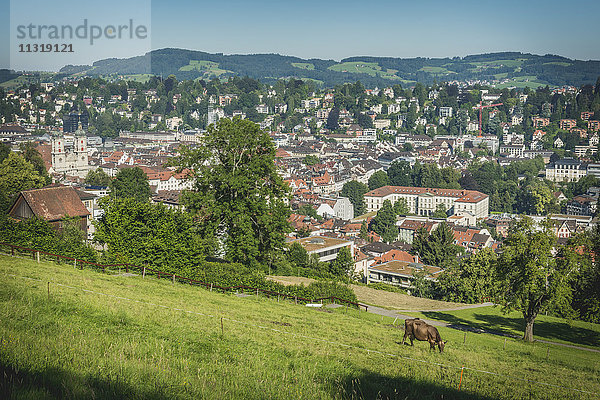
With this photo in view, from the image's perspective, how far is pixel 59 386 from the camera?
16.3 ft

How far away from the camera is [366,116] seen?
175 metres

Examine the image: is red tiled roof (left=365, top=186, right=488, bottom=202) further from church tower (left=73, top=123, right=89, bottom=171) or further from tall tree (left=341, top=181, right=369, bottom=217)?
church tower (left=73, top=123, right=89, bottom=171)

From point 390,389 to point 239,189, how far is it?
16162mm

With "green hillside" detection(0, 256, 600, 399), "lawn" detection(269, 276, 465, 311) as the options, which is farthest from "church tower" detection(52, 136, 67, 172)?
"green hillside" detection(0, 256, 600, 399)

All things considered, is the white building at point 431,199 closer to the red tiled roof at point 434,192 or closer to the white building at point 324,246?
the red tiled roof at point 434,192

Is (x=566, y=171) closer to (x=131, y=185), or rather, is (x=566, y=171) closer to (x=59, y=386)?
(x=131, y=185)

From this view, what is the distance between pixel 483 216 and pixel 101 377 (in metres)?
92.3

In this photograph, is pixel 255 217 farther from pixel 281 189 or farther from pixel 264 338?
pixel 264 338

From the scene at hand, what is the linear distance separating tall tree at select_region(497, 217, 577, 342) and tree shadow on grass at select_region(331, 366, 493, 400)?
10754mm

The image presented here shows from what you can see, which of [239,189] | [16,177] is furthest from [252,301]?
[16,177]

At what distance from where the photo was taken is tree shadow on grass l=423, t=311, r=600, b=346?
1895cm

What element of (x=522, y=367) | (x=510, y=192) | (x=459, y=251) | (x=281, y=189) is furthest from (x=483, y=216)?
(x=522, y=367)

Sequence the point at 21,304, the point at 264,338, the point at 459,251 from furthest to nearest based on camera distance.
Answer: the point at 459,251 → the point at 264,338 → the point at 21,304

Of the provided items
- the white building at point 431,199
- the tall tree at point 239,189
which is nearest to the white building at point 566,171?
the white building at point 431,199
